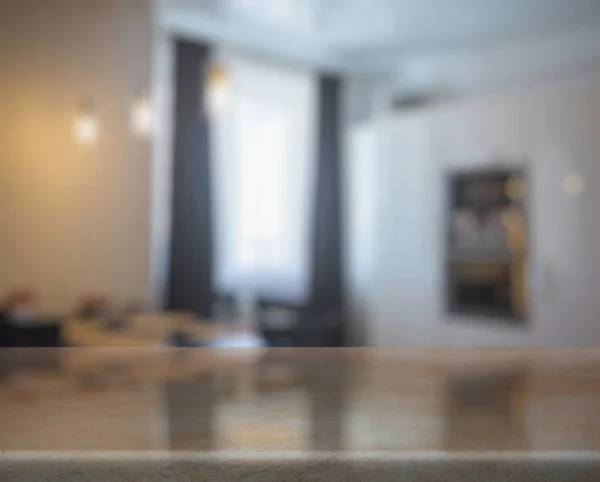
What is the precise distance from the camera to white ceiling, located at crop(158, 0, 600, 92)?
17.4 feet

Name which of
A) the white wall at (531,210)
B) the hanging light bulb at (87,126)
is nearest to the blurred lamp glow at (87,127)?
the hanging light bulb at (87,126)

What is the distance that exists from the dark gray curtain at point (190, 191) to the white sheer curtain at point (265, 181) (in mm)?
194

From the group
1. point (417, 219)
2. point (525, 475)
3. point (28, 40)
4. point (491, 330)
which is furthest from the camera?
point (417, 219)

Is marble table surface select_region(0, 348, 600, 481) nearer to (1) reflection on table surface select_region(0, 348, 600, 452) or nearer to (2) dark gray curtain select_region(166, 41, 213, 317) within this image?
(1) reflection on table surface select_region(0, 348, 600, 452)

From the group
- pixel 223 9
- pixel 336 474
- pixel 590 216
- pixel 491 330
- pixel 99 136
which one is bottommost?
pixel 491 330

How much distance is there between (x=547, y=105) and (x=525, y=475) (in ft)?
15.9

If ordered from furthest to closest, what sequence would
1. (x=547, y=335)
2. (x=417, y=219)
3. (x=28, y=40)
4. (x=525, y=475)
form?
(x=417, y=219), (x=547, y=335), (x=28, y=40), (x=525, y=475)

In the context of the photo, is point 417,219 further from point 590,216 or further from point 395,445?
point 395,445

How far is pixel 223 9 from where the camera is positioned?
→ 5.32 m

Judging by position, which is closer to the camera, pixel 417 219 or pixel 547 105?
pixel 547 105

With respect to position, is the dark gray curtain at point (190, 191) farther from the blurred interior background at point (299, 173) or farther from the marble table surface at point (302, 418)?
the marble table surface at point (302, 418)

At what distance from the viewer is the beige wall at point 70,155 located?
447cm

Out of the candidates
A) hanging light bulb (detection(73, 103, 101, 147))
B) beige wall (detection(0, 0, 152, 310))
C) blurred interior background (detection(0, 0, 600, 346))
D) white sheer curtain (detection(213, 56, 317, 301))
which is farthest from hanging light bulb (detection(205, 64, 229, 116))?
white sheer curtain (detection(213, 56, 317, 301))

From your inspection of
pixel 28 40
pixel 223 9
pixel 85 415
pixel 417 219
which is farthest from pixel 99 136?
pixel 85 415
